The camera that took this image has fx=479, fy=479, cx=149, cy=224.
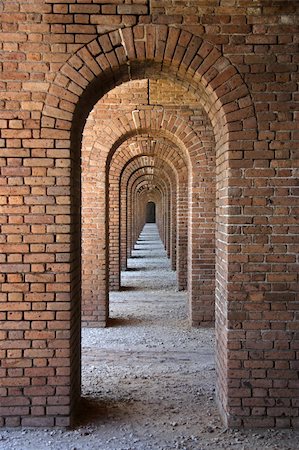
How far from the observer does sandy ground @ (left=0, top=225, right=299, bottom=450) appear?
4242 mm

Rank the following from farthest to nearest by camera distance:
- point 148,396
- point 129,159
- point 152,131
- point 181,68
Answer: point 129,159, point 152,131, point 148,396, point 181,68

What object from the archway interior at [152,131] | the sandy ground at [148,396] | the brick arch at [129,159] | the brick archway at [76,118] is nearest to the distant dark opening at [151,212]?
the brick arch at [129,159]

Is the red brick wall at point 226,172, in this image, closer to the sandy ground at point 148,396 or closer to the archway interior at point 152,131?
the sandy ground at point 148,396

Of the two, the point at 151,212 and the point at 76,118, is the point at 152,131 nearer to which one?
the point at 76,118

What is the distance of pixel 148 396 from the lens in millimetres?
5344

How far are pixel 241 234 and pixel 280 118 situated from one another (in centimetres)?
111

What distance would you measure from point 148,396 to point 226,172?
2.66 metres

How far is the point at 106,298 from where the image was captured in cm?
855

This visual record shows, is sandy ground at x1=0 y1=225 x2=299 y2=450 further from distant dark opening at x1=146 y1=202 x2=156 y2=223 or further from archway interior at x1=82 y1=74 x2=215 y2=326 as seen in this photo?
distant dark opening at x1=146 y1=202 x2=156 y2=223

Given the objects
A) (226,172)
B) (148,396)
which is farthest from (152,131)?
(148,396)

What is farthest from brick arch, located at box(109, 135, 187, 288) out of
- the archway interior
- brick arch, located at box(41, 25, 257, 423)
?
brick arch, located at box(41, 25, 257, 423)

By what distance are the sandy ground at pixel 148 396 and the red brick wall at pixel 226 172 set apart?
240 millimetres

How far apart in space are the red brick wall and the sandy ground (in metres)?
0.24

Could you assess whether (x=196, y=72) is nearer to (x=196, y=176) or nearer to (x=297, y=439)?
(x=297, y=439)
